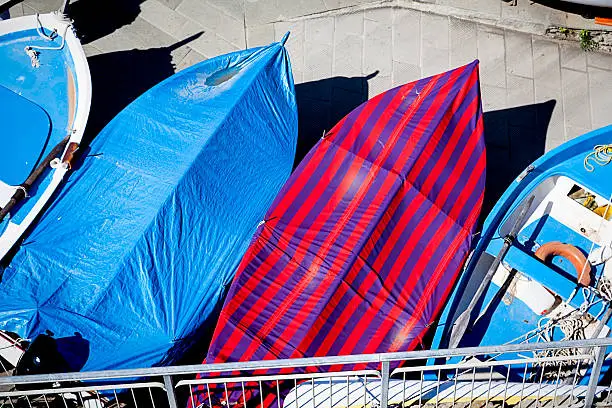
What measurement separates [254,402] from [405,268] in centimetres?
226

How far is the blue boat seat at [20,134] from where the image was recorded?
784cm

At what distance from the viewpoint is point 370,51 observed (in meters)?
10.1

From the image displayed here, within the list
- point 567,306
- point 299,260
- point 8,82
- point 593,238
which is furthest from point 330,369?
point 8,82

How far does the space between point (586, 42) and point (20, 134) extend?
8312 mm

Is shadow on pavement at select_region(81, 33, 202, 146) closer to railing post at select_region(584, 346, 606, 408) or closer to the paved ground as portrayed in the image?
the paved ground

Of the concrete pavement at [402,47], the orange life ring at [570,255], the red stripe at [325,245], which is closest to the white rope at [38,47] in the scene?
the concrete pavement at [402,47]

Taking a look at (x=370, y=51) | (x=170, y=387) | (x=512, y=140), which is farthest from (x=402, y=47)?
(x=170, y=387)

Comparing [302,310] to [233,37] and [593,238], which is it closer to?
[593,238]

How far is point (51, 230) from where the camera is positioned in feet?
25.2

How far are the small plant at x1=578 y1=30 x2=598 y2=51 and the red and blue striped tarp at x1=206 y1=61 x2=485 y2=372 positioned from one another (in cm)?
284

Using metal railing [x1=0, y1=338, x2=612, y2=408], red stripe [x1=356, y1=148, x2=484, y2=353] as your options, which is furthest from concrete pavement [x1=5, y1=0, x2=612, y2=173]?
metal railing [x1=0, y1=338, x2=612, y2=408]

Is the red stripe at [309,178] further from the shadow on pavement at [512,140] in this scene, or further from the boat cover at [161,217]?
the shadow on pavement at [512,140]

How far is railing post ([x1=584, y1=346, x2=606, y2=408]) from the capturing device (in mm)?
5097

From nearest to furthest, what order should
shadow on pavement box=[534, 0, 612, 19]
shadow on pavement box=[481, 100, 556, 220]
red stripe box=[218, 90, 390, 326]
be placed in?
red stripe box=[218, 90, 390, 326]
shadow on pavement box=[481, 100, 556, 220]
shadow on pavement box=[534, 0, 612, 19]
